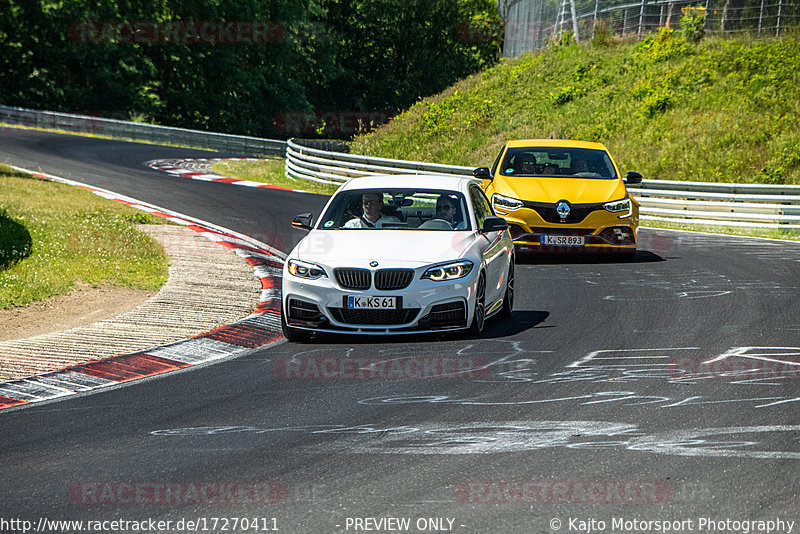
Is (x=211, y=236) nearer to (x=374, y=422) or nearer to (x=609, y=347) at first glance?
(x=609, y=347)

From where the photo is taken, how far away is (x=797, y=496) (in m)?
4.98

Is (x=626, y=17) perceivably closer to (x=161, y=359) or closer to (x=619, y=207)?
(x=619, y=207)

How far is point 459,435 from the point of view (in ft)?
20.5

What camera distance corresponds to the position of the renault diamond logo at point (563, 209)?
15.0m

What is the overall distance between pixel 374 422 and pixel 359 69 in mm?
65696

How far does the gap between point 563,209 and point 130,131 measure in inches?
1167

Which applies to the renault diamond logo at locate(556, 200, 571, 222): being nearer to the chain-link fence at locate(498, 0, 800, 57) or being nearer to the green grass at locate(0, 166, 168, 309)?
the green grass at locate(0, 166, 168, 309)

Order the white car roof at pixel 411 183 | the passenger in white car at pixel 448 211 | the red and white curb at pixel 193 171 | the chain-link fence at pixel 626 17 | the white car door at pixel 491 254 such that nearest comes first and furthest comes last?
the white car door at pixel 491 254 → the passenger in white car at pixel 448 211 → the white car roof at pixel 411 183 → the red and white curb at pixel 193 171 → the chain-link fence at pixel 626 17

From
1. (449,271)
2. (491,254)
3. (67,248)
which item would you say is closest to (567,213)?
(491,254)

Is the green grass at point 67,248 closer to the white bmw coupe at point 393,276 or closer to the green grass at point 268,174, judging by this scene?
the white bmw coupe at point 393,276

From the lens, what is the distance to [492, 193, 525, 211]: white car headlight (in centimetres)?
1522

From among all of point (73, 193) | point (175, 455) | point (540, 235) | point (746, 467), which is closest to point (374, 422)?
point (175, 455)

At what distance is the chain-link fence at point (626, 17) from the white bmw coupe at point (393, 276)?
2841 cm

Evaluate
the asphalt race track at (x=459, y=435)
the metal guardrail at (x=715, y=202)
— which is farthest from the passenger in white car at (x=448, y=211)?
the metal guardrail at (x=715, y=202)
